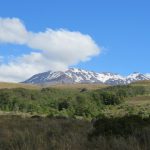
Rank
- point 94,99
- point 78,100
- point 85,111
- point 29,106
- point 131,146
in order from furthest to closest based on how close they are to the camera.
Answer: point 94,99
point 78,100
point 29,106
point 85,111
point 131,146

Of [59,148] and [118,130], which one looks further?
[118,130]

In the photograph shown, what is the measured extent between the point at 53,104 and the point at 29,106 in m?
7.87

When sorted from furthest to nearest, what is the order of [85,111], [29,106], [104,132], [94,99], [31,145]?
[94,99] → [29,106] → [85,111] → [104,132] → [31,145]

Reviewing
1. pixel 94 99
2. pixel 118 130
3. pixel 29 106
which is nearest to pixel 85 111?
pixel 29 106

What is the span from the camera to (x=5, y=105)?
12669cm

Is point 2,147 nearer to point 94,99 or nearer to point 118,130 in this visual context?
point 118,130

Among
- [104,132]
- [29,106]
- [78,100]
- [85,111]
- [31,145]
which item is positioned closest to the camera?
[31,145]

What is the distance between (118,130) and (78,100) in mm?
119155

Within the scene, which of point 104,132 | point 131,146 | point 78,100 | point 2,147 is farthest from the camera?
point 78,100

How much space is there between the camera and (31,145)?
40.4 ft

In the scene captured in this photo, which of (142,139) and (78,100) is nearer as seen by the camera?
(142,139)

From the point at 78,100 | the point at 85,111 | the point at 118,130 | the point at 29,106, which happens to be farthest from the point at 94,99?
the point at 118,130

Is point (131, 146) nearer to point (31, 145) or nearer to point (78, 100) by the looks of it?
point (31, 145)

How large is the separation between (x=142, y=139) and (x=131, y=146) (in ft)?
4.71
